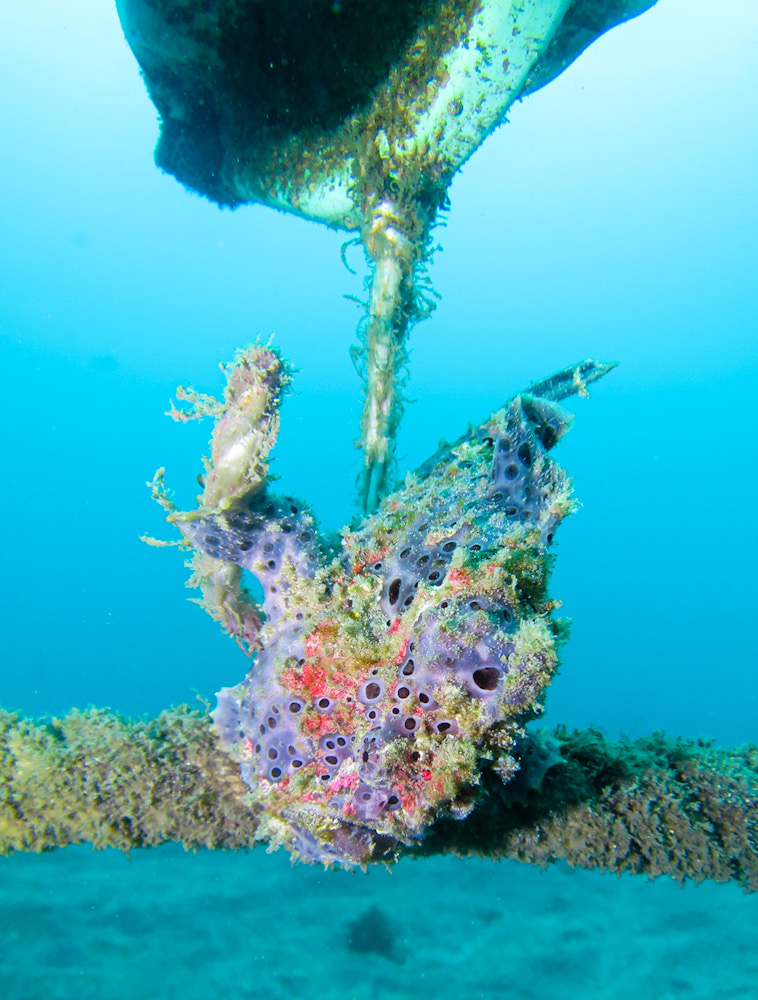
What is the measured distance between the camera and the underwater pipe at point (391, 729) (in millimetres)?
2236

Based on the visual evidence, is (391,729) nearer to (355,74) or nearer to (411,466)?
(355,74)

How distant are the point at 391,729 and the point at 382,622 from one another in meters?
0.56

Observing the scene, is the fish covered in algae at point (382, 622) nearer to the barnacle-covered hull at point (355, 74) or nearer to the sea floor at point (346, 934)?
the barnacle-covered hull at point (355, 74)

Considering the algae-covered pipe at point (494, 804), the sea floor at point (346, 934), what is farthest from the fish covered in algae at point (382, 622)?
the sea floor at point (346, 934)

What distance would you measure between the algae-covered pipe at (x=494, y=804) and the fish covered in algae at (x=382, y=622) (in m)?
0.33

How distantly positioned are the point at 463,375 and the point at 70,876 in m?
129

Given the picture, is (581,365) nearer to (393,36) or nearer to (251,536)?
(251,536)

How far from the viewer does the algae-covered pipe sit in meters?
2.88

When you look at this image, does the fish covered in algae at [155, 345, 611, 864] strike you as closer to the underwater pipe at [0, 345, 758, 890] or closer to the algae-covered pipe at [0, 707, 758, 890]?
the underwater pipe at [0, 345, 758, 890]

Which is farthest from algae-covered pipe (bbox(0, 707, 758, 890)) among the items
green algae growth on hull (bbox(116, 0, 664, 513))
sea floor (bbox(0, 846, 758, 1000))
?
sea floor (bbox(0, 846, 758, 1000))

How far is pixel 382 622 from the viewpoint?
268 centimetres

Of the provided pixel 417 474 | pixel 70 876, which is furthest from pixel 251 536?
pixel 70 876

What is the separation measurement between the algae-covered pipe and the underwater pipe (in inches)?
0.5

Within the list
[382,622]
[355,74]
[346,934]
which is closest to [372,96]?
[355,74]
